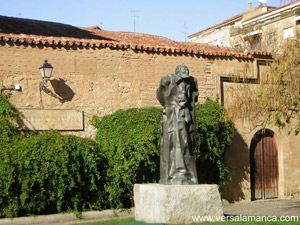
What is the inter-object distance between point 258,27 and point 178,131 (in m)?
24.0

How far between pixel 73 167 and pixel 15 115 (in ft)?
7.95

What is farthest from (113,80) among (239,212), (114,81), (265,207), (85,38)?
(265,207)

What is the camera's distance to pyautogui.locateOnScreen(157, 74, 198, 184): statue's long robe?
399 inches

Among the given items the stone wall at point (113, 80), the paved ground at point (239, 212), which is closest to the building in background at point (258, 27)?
the stone wall at point (113, 80)

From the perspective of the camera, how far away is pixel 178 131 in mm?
10195

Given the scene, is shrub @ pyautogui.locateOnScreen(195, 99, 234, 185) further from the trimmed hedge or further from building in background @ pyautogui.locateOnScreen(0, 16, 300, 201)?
building in background @ pyautogui.locateOnScreen(0, 16, 300, 201)

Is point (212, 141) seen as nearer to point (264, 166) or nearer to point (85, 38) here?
point (264, 166)

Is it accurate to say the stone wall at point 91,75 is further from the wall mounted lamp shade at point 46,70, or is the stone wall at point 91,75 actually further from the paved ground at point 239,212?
the paved ground at point 239,212

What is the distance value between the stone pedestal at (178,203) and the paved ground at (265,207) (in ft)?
16.1

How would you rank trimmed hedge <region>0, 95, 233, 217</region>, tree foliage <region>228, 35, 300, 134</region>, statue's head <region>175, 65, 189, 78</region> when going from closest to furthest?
statue's head <region>175, 65, 189, 78</region> → tree foliage <region>228, 35, 300, 134</region> → trimmed hedge <region>0, 95, 233, 217</region>

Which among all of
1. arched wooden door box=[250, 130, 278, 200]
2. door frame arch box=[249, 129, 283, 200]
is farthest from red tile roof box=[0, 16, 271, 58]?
arched wooden door box=[250, 130, 278, 200]

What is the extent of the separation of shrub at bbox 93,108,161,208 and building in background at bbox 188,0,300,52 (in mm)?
14171

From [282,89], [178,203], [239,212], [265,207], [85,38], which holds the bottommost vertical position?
[265,207]

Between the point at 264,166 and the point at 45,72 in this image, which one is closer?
the point at 45,72
